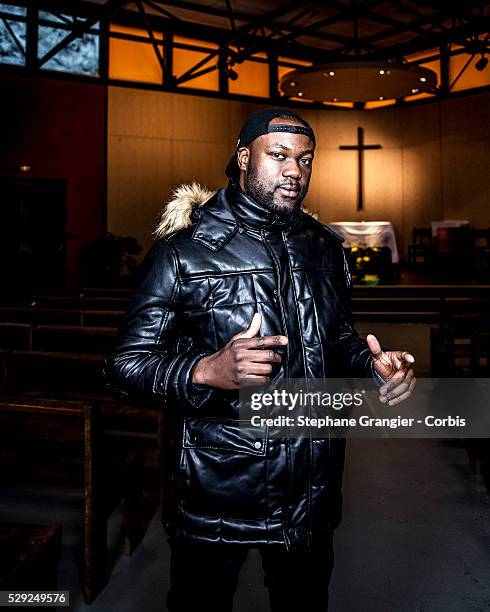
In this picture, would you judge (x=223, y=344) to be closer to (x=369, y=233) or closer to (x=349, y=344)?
(x=349, y=344)

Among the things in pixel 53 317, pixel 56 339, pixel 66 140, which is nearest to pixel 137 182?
pixel 66 140

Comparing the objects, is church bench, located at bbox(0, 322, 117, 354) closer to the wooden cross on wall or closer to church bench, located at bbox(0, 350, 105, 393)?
church bench, located at bbox(0, 350, 105, 393)

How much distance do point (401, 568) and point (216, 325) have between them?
4.69ft

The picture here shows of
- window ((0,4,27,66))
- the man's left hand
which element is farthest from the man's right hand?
window ((0,4,27,66))

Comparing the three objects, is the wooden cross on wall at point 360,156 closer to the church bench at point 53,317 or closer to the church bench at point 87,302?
the church bench at point 87,302

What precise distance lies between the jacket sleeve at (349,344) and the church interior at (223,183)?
1103mm

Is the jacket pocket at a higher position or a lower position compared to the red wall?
lower

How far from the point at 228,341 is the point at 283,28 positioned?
348 inches

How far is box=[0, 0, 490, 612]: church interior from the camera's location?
8.57ft

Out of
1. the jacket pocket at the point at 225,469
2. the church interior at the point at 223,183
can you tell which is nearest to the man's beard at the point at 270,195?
the jacket pocket at the point at 225,469

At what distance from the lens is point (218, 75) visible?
10961mm

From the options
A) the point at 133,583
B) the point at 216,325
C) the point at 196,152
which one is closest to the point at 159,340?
the point at 216,325

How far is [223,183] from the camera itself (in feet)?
36.9

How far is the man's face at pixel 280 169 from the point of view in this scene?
4.17ft
